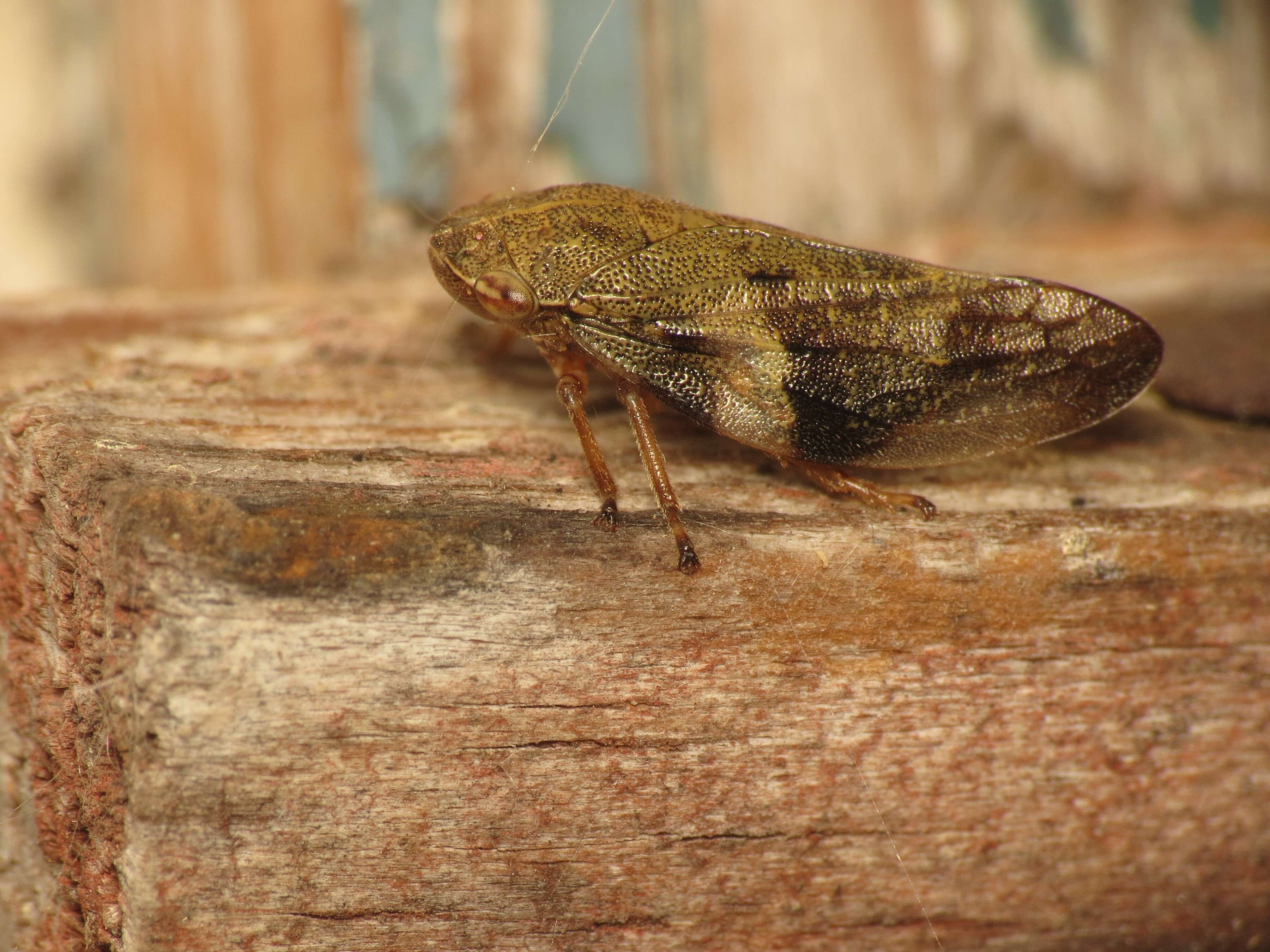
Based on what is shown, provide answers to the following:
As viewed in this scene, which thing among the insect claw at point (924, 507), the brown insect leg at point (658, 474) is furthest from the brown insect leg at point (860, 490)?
the brown insect leg at point (658, 474)

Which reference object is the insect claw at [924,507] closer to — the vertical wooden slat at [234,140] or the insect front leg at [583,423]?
the insect front leg at [583,423]

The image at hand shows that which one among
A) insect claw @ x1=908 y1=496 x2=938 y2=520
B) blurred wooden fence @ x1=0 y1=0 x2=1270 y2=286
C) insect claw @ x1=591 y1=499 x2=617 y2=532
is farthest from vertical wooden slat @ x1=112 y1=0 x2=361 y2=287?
insect claw @ x1=908 y1=496 x2=938 y2=520

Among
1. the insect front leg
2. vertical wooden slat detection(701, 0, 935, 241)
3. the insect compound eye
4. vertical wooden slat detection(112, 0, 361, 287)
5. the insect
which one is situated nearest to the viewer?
the insect front leg

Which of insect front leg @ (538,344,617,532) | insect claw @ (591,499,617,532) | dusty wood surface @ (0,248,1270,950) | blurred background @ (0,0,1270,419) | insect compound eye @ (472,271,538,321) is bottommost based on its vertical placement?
dusty wood surface @ (0,248,1270,950)

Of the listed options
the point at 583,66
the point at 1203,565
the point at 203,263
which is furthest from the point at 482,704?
the point at 203,263

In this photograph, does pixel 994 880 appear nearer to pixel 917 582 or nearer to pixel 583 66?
pixel 917 582

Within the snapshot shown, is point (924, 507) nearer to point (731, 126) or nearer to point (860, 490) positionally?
point (860, 490)

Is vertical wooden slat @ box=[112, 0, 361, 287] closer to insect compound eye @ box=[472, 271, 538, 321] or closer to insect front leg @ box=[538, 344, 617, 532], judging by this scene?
insect compound eye @ box=[472, 271, 538, 321]

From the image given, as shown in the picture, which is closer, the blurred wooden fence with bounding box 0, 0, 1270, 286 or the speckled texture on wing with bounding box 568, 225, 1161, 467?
the speckled texture on wing with bounding box 568, 225, 1161, 467
